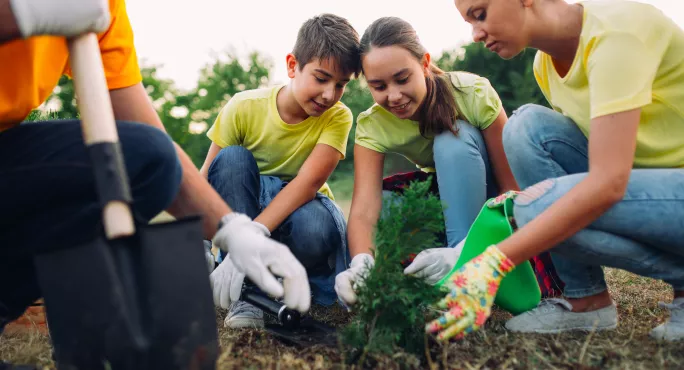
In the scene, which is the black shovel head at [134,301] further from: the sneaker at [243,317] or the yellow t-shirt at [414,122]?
the yellow t-shirt at [414,122]

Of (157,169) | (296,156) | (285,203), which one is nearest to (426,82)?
(296,156)

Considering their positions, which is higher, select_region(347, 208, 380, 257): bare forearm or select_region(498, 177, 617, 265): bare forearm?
select_region(498, 177, 617, 265): bare forearm

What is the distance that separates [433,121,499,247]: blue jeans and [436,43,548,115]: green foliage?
7470mm

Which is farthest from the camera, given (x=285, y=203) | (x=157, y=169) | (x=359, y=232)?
(x=285, y=203)

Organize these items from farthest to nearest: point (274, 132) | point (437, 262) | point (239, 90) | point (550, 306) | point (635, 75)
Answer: point (239, 90) → point (274, 132) → point (437, 262) → point (550, 306) → point (635, 75)

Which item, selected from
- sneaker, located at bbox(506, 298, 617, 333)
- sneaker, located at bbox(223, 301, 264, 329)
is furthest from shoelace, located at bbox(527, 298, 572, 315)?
sneaker, located at bbox(223, 301, 264, 329)

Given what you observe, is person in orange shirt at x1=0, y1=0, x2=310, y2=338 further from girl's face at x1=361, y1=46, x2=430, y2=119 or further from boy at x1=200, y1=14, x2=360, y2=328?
girl's face at x1=361, y1=46, x2=430, y2=119

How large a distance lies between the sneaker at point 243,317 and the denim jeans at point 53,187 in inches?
30.1

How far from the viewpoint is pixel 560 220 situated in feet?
5.98

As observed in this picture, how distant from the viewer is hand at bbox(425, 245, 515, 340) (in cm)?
174

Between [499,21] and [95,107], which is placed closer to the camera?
[95,107]

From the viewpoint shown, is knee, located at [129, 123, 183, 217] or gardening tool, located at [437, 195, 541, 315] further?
gardening tool, located at [437, 195, 541, 315]

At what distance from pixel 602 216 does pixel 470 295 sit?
54 cm

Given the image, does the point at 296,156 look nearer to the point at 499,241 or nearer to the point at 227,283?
the point at 227,283
